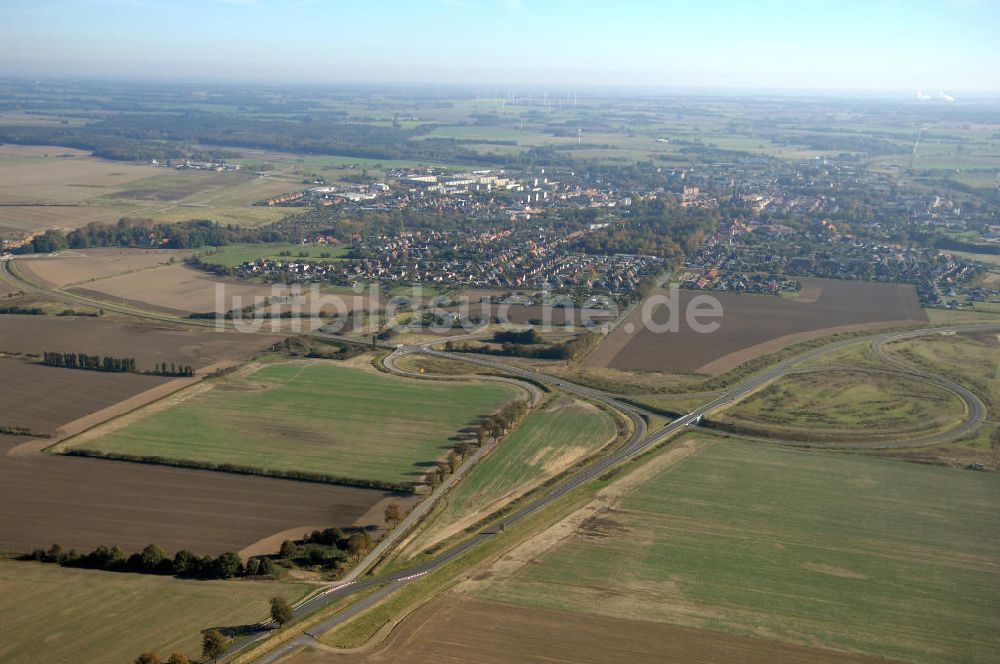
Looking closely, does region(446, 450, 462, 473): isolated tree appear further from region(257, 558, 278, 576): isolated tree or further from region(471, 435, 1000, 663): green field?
region(257, 558, 278, 576): isolated tree

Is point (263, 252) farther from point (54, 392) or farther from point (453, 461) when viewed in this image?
point (453, 461)

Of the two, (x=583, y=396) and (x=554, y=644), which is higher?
(x=583, y=396)

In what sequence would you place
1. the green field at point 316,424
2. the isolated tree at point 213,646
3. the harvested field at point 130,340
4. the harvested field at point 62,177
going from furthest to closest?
the harvested field at point 62,177
the harvested field at point 130,340
the green field at point 316,424
the isolated tree at point 213,646

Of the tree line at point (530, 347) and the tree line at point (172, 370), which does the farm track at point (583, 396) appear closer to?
the tree line at point (530, 347)

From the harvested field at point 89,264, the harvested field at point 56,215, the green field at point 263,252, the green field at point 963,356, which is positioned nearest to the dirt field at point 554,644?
the green field at point 963,356

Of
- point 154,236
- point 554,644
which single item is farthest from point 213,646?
point 154,236

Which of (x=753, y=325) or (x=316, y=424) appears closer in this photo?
(x=316, y=424)

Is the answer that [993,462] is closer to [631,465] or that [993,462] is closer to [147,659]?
[631,465]
